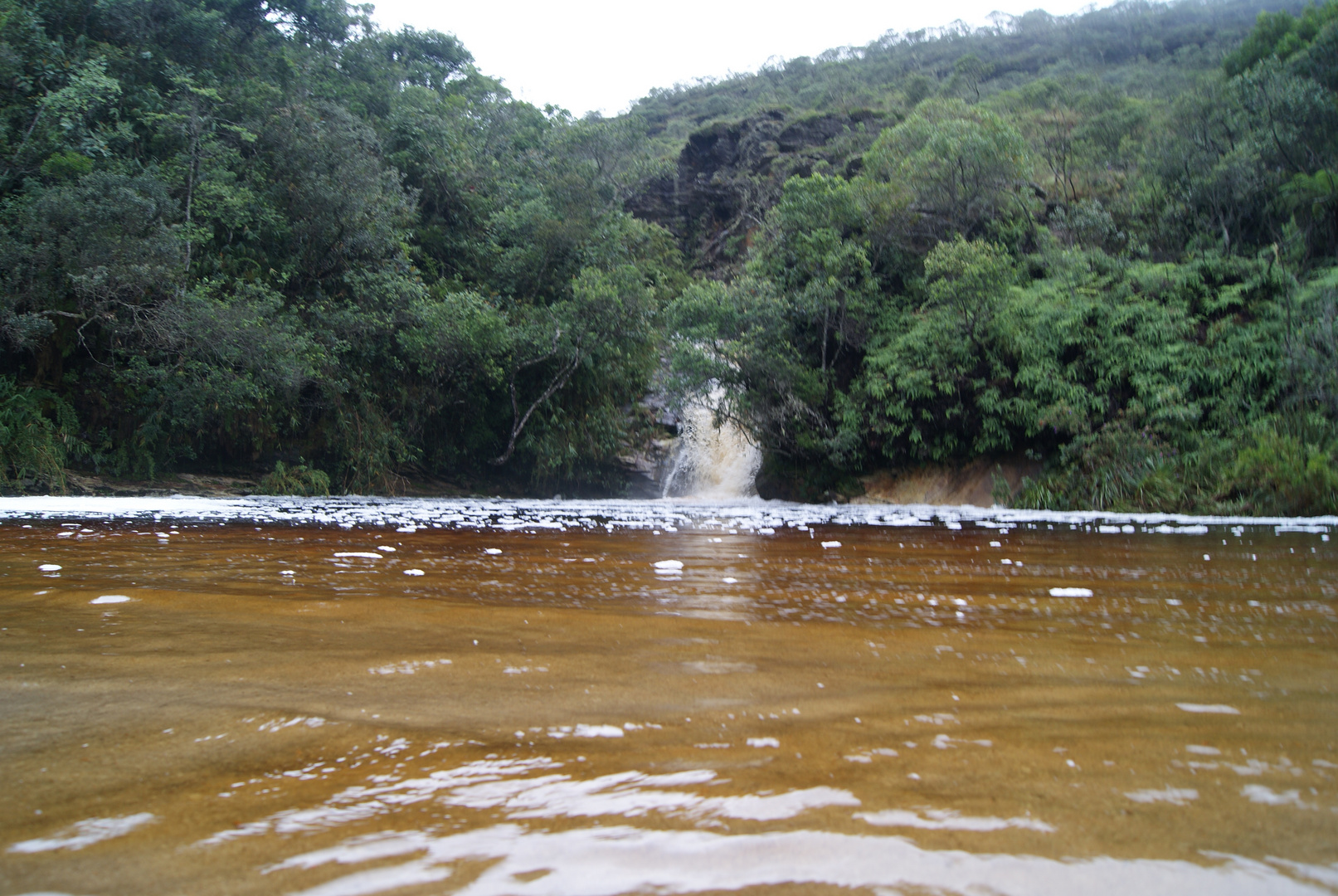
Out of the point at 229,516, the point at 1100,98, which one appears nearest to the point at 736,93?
the point at 1100,98

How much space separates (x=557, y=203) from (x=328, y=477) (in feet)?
29.8

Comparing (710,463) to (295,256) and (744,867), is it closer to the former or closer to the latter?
(295,256)

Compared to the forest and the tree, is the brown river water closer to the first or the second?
the forest

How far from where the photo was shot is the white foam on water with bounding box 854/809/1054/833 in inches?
44.3

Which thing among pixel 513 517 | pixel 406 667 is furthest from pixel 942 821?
pixel 513 517

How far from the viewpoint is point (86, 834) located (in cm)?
110

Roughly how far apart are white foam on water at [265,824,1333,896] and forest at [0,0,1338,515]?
11680 millimetres

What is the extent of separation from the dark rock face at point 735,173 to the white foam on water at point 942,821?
31.7 meters

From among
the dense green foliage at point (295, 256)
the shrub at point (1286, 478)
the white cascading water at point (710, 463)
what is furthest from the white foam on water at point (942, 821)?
the white cascading water at point (710, 463)

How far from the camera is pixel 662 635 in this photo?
101 inches

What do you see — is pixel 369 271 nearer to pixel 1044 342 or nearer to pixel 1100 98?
pixel 1044 342

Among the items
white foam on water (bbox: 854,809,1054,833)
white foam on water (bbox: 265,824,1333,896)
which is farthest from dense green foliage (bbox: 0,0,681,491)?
white foam on water (bbox: 854,809,1054,833)

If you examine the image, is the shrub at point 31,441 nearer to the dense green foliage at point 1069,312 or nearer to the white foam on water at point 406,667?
the dense green foliage at point 1069,312

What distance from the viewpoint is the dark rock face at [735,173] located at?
33.4 metres
